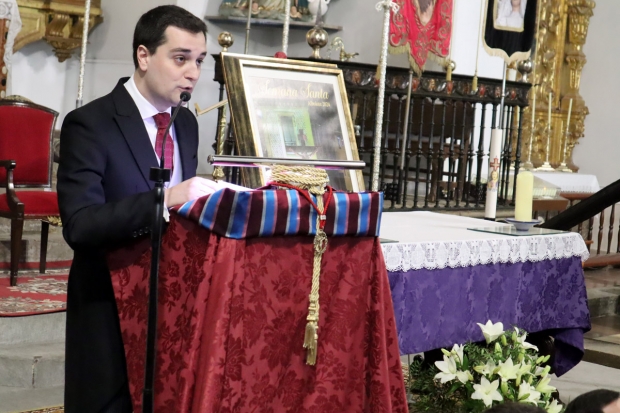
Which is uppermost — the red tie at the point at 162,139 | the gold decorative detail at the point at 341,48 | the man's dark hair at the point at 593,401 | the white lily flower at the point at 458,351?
the gold decorative detail at the point at 341,48

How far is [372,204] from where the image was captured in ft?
6.83

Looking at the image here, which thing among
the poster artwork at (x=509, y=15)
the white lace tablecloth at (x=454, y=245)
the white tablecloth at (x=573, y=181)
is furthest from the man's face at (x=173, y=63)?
the white tablecloth at (x=573, y=181)

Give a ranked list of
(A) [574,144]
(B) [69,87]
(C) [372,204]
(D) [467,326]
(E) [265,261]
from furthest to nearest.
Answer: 1. (A) [574,144]
2. (B) [69,87]
3. (D) [467,326]
4. (C) [372,204]
5. (E) [265,261]

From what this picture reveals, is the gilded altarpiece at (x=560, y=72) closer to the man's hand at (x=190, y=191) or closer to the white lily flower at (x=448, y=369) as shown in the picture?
the white lily flower at (x=448, y=369)

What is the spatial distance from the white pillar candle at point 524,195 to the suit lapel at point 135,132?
5.50 feet

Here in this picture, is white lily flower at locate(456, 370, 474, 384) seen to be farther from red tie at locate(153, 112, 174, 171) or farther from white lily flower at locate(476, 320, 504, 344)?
red tie at locate(153, 112, 174, 171)

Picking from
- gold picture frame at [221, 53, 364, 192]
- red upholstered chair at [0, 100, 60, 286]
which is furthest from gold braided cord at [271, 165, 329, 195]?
red upholstered chair at [0, 100, 60, 286]

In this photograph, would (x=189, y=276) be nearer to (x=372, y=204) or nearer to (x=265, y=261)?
(x=265, y=261)

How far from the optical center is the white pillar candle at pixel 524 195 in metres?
3.37

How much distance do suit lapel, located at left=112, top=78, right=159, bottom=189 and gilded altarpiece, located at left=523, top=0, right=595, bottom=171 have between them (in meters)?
8.84

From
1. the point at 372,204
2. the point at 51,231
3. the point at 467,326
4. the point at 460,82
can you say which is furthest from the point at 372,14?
the point at 372,204

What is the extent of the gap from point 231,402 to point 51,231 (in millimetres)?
4502

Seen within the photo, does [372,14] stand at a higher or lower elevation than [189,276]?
higher

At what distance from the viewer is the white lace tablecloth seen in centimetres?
285
